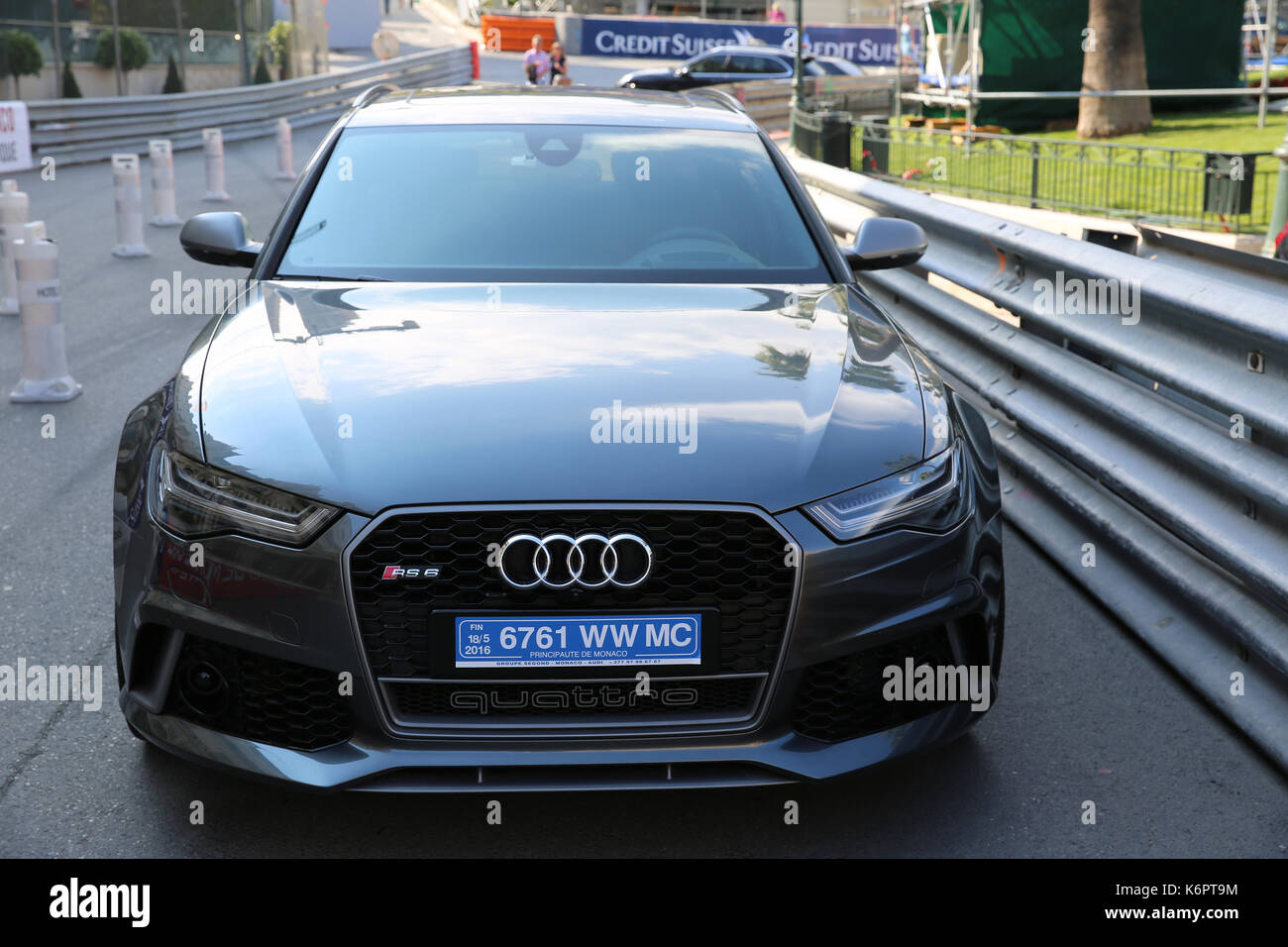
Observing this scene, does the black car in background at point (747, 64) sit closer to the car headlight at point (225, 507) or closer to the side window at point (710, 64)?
the side window at point (710, 64)

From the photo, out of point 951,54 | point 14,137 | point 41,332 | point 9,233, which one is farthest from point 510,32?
point 41,332

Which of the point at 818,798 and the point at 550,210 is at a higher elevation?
the point at 550,210

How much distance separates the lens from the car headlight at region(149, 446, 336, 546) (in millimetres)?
3098

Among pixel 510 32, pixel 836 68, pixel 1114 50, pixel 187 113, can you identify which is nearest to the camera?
pixel 1114 50

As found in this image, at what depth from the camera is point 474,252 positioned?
14.7 feet

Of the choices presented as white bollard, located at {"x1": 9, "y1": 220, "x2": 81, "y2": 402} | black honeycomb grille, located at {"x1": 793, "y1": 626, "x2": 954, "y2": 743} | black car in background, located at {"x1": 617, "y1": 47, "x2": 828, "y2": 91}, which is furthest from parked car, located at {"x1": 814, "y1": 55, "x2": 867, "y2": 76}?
black honeycomb grille, located at {"x1": 793, "y1": 626, "x2": 954, "y2": 743}

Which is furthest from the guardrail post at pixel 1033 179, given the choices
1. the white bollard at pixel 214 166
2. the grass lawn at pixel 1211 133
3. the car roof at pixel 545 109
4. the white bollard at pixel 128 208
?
the car roof at pixel 545 109

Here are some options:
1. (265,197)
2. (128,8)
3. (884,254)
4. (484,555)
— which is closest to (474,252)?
(884,254)

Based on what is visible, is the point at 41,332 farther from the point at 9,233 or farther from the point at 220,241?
the point at 220,241

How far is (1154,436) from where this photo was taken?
4.69 metres

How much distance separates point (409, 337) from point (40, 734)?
1.38 meters

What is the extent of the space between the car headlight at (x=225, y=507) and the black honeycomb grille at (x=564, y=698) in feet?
1.25

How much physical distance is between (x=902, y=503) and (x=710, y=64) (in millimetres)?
41472
